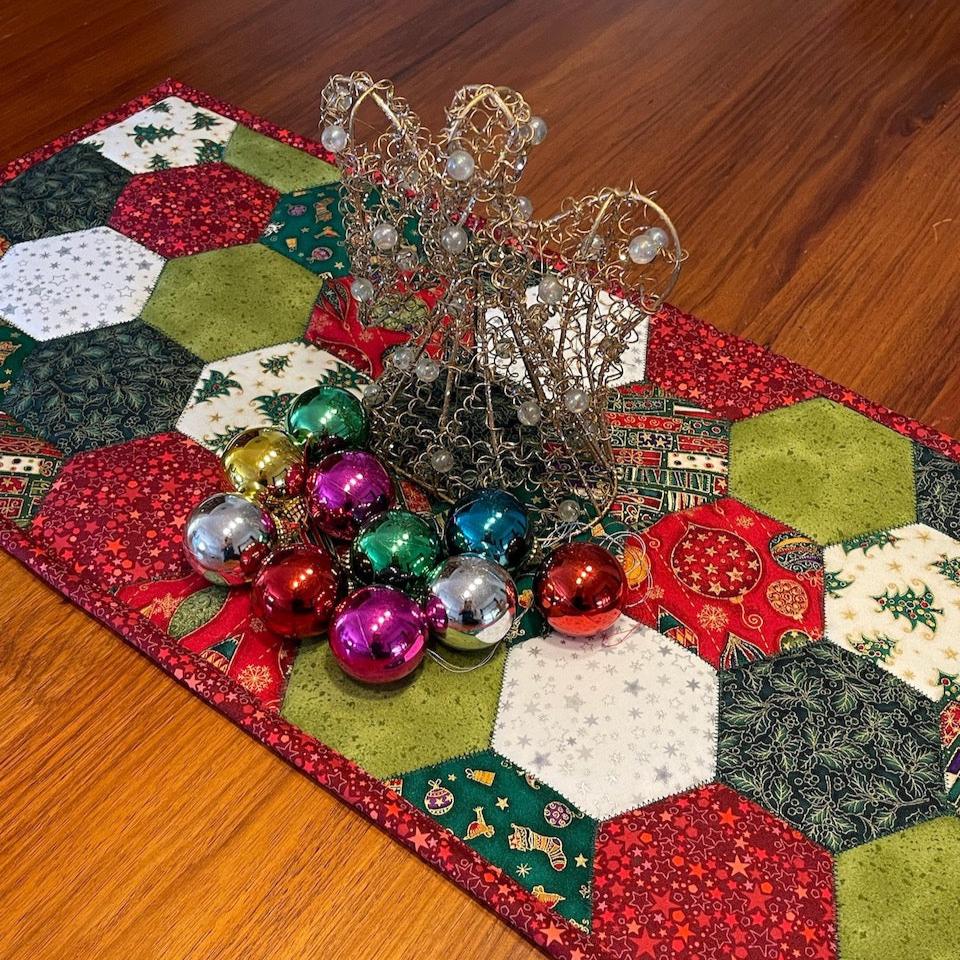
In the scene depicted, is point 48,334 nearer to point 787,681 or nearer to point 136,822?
point 136,822

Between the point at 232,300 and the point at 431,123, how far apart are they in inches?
21.2

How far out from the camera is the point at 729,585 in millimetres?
1182

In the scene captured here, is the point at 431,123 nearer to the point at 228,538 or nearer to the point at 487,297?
the point at 487,297

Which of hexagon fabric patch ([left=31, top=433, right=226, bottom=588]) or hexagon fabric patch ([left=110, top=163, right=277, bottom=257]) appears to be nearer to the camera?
hexagon fabric patch ([left=31, top=433, right=226, bottom=588])

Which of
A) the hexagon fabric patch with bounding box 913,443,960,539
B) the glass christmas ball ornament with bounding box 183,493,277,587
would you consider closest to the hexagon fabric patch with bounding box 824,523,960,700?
the hexagon fabric patch with bounding box 913,443,960,539

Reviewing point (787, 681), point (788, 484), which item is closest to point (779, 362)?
point (788, 484)

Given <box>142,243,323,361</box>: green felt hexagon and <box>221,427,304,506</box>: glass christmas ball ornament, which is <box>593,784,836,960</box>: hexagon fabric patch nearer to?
<box>221,427,304,506</box>: glass christmas ball ornament

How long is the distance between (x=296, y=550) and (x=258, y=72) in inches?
46.0

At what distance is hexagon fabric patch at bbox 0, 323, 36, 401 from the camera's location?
1382 mm

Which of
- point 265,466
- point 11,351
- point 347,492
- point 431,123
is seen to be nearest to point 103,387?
point 11,351

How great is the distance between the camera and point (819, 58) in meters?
2.01

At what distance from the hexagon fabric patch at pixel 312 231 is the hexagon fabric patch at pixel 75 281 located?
0.18m

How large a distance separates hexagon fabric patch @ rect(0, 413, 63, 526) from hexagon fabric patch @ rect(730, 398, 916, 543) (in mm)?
818

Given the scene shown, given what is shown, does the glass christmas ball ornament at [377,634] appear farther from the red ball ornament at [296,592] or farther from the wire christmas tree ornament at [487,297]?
the wire christmas tree ornament at [487,297]
